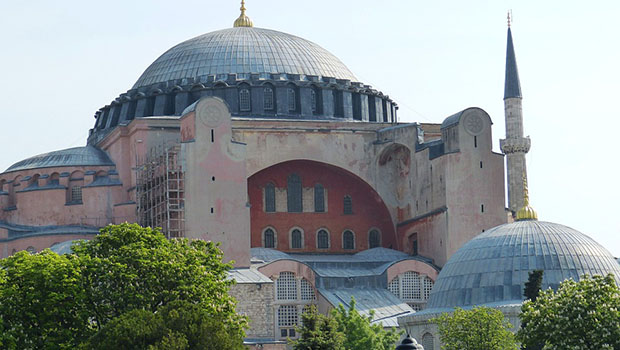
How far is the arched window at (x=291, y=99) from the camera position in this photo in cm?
7938

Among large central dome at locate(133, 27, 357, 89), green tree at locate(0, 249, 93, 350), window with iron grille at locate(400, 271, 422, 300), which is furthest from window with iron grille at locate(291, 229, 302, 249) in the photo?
green tree at locate(0, 249, 93, 350)

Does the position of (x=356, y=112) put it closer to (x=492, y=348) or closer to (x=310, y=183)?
(x=310, y=183)

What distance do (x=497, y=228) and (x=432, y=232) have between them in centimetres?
766

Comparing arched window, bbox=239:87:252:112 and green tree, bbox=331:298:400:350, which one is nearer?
green tree, bbox=331:298:400:350

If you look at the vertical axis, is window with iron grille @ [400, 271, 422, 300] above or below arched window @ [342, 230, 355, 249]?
below

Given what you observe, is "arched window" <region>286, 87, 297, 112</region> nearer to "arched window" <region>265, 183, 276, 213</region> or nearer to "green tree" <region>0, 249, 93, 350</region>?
"arched window" <region>265, 183, 276, 213</region>

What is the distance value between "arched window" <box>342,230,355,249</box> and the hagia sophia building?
64 mm

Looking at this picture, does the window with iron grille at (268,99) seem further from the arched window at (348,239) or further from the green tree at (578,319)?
the green tree at (578,319)

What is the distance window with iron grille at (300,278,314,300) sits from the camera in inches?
2837

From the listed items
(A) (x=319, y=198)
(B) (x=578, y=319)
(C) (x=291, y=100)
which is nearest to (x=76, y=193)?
(C) (x=291, y=100)

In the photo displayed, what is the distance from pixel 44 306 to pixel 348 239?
29203 mm

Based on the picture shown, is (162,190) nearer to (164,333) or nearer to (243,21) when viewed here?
(243,21)

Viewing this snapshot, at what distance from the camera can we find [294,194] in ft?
256

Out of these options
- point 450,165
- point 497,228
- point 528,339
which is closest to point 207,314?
point 528,339
